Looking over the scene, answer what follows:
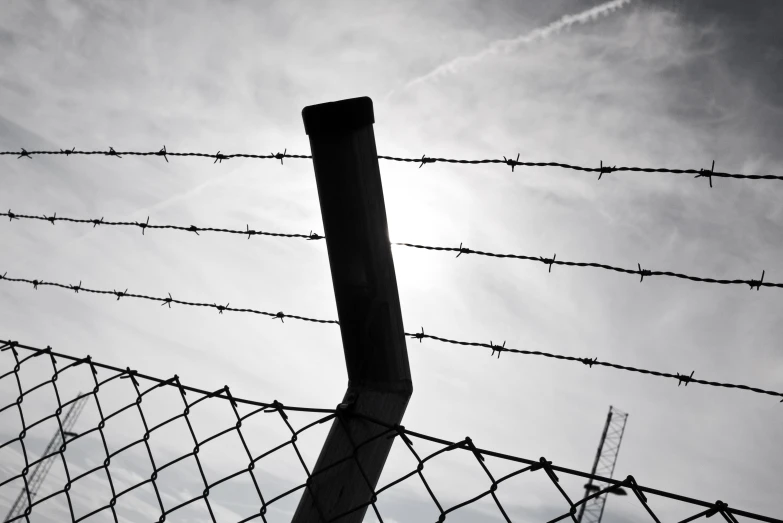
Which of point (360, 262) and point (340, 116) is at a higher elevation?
point (340, 116)

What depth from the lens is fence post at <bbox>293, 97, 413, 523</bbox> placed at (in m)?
1.54

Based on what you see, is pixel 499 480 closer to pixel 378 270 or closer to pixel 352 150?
pixel 378 270

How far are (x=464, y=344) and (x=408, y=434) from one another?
1119 mm

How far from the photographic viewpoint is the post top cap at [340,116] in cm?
155

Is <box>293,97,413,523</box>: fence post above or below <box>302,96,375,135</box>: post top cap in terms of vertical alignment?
below

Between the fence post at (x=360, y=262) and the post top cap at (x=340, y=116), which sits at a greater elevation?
the post top cap at (x=340, y=116)

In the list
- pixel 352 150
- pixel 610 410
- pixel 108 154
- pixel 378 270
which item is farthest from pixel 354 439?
pixel 610 410

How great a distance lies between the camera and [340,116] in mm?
1546

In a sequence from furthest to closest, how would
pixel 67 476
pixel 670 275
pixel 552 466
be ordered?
pixel 670 275 → pixel 67 476 → pixel 552 466

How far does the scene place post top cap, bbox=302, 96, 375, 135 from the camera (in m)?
1.55

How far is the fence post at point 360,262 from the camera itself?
5.04 feet

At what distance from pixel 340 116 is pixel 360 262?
0.40 m

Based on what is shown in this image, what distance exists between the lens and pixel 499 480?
1302 mm

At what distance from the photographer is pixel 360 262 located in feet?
5.08
